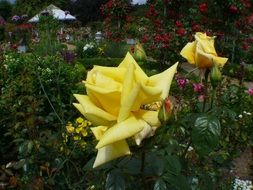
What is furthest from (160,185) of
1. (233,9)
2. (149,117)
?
(233,9)

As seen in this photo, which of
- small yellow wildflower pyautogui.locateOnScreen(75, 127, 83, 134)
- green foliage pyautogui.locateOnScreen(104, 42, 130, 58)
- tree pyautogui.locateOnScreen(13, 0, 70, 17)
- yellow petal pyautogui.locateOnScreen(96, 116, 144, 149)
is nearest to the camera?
yellow petal pyautogui.locateOnScreen(96, 116, 144, 149)

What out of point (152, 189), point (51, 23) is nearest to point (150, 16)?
point (51, 23)

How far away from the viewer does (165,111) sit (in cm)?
97

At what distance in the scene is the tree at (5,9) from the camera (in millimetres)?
42062

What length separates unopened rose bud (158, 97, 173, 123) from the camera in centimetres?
96

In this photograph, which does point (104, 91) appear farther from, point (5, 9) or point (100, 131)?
point (5, 9)

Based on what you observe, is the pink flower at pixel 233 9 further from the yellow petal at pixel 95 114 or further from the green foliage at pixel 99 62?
the yellow petal at pixel 95 114

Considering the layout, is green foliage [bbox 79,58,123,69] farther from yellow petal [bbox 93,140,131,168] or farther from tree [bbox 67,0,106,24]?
tree [bbox 67,0,106,24]

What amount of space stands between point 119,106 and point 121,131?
0.05m

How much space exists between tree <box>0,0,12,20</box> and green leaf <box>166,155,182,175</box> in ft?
139

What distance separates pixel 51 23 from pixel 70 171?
10035mm

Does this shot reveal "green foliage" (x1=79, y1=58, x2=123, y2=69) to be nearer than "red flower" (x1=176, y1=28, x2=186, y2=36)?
No

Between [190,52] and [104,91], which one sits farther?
[190,52]

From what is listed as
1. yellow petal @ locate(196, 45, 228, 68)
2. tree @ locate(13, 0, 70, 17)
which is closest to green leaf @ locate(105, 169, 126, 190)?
yellow petal @ locate(196, 45, 228, 68)
